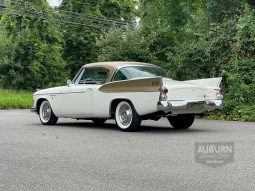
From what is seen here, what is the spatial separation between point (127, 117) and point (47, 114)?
3.07 meters

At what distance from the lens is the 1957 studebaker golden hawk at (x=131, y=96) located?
36.0 ft

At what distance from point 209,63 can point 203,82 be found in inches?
241

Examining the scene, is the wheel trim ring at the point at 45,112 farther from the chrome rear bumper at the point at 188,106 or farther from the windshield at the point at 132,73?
the chrome rear bumper at the point at 188,106

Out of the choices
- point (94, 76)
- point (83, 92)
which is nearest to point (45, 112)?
point (83, 92)

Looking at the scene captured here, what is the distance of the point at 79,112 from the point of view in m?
12.7

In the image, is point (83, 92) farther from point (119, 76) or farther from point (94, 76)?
point (119, 76)

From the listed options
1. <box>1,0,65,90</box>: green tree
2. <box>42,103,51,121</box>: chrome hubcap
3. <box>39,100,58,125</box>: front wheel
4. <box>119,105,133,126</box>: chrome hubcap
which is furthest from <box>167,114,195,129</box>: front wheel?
<box>1,0,65,90</box>: green tree

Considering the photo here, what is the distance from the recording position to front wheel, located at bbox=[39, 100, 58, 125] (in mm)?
13734

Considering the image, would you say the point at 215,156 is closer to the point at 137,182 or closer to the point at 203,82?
the point at 137,182

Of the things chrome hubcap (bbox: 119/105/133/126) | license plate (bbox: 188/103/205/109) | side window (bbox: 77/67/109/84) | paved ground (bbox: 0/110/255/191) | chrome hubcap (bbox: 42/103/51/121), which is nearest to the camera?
paved ground (bbox: 0/110/255/191)

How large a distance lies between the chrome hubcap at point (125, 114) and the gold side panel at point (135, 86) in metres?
0.43

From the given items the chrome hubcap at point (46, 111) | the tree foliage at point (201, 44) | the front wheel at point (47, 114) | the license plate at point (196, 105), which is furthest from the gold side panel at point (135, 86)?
the tree foliage at point (201, 44)

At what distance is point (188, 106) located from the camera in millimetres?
11055

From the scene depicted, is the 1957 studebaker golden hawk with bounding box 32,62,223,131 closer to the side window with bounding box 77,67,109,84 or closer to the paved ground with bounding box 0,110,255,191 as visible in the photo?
the side window with bounding box 77,67,109,84
